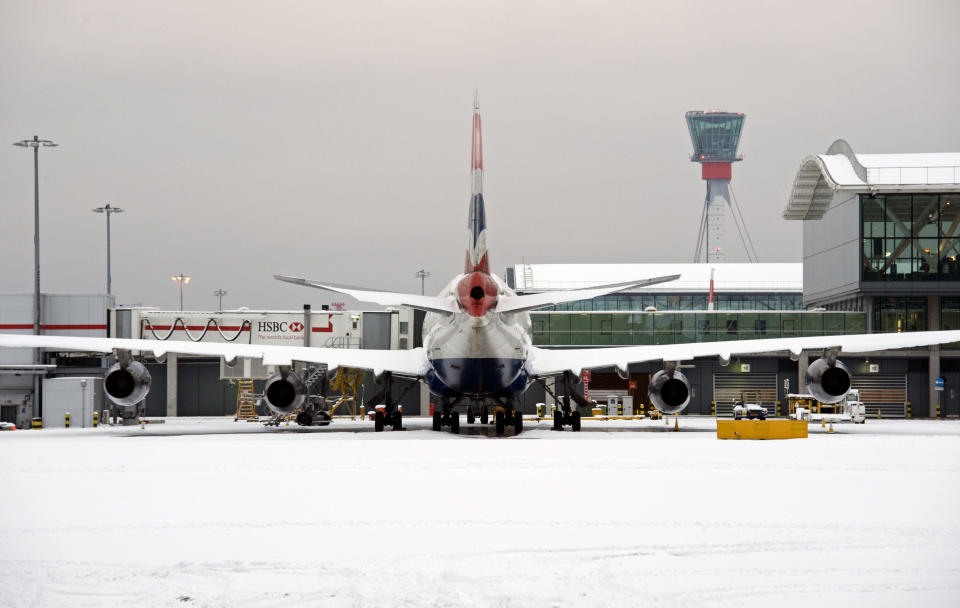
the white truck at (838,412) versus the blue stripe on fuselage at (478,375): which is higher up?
the blue stripe on fuselage at (478,375)

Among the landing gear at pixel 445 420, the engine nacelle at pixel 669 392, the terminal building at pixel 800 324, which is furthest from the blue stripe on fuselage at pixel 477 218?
the terminal building at pixel 800 324

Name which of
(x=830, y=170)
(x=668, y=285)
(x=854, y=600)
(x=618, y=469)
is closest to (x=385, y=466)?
(x=618, y=469)

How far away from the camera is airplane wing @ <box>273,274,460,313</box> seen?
25.4 metres

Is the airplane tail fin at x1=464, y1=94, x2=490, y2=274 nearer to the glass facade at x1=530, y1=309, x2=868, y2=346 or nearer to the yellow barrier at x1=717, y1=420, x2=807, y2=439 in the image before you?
the yellow barrier at x1=717, y1=420, x2=807, y2=439

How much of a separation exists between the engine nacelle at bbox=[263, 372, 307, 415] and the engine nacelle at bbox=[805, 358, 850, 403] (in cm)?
1618

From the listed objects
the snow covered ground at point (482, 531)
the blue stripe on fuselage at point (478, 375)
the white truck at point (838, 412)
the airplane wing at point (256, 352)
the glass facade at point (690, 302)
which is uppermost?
the glass facade at point (690, 302)

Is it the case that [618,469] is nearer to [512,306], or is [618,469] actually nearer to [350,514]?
[350,514]

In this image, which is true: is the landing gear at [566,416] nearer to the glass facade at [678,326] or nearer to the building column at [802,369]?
the glass facade at [678,326]

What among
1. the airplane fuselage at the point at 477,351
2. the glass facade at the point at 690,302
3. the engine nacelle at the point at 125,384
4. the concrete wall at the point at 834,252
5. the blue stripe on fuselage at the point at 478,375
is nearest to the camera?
the airplane fuselage at the point at 477,351

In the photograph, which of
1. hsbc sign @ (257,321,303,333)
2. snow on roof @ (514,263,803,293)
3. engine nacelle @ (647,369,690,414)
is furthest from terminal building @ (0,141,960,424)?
snow on roof @ (514,263,803,293)

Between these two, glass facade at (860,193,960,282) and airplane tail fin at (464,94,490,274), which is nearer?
airplane tail fin at (464,94,490,274)

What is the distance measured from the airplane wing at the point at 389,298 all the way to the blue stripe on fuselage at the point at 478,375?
210 centimetres

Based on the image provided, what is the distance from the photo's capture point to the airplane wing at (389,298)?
2542 centimetres

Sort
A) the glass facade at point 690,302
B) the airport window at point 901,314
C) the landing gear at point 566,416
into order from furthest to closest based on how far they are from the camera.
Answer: the glass facade at point 690,302 → the airport window at point 901,314 → the landing gear at point 566,416
